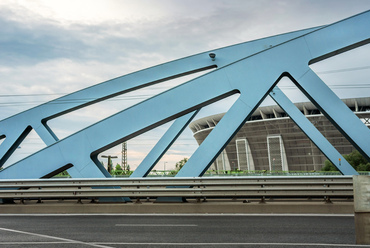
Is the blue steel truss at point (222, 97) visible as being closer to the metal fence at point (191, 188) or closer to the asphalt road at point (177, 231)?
the metal fence at point (191, 188)

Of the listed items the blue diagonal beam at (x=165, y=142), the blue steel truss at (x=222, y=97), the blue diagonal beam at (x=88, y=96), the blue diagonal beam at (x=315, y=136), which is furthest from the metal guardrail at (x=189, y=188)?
the blue diagonal beam at (x=165, y=142)

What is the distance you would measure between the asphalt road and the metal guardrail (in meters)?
1.05

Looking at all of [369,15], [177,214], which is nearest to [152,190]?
[177,214]

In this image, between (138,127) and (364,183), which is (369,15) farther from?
(364,183)

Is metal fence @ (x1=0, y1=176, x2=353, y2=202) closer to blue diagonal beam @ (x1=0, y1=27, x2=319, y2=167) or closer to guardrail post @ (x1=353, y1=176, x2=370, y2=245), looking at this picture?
blue diagonal beam @ (x1=0, y1=27, x2=319, y2=167)

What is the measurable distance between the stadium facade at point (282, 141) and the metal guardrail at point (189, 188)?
72890mm

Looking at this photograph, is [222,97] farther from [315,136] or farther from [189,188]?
[315,136]

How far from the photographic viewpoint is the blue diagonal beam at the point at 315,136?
15.1 metres

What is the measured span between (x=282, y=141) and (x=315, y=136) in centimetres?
7347

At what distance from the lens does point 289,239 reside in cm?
740

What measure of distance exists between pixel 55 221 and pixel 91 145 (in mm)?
3731

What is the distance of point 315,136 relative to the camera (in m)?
18.0

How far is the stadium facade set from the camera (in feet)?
270

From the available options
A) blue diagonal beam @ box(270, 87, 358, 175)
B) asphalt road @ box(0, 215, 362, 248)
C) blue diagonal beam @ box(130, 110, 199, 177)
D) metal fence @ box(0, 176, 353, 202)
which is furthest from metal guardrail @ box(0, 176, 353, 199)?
blue diagonal beam @ box(130, 110, 199, 177)
